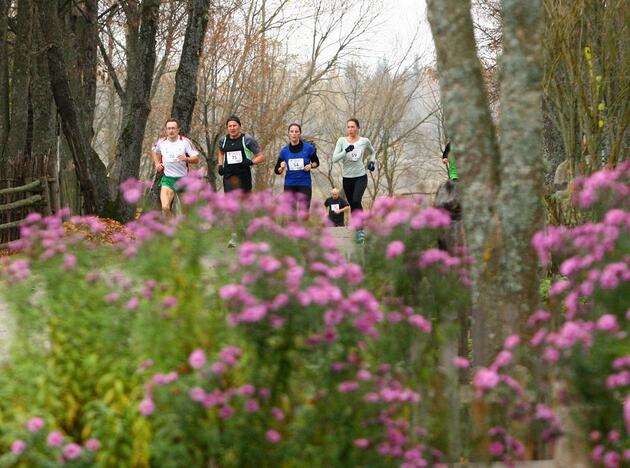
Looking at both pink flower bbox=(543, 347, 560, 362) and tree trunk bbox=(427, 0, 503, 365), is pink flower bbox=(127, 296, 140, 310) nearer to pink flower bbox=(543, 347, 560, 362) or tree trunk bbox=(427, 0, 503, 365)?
pink flower bbox=(543, 347, 560, 362)

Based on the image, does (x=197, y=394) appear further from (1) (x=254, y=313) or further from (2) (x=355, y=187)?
(2) (x=355, y=187)

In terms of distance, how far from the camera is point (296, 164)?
15.0m

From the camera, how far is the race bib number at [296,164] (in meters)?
14.9

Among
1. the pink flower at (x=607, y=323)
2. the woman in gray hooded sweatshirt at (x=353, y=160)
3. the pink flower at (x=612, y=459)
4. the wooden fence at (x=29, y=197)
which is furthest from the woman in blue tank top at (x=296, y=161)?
the pink flower at (x=607, y=323)

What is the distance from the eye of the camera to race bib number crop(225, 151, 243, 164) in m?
14.7

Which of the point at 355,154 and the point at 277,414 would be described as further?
the point at 355,154

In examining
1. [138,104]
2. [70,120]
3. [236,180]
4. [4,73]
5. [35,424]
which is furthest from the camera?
[4,73]

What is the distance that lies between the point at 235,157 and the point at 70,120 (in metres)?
6.88

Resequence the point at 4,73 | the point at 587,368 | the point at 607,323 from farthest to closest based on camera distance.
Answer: the point at 4,73 < the point at 587,368 < the point at 607,323

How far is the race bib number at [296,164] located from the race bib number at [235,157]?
26.2 inches

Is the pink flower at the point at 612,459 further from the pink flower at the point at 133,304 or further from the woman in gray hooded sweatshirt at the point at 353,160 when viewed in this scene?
the woman in gray hooded sweatshirt at the point at 353,160

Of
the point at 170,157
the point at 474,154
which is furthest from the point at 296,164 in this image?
the point at 474,154

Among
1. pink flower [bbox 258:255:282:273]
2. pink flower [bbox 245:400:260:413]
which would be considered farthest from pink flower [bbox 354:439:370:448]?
pink flower [bbox 258:255:282:273]

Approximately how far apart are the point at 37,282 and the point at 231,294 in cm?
126
